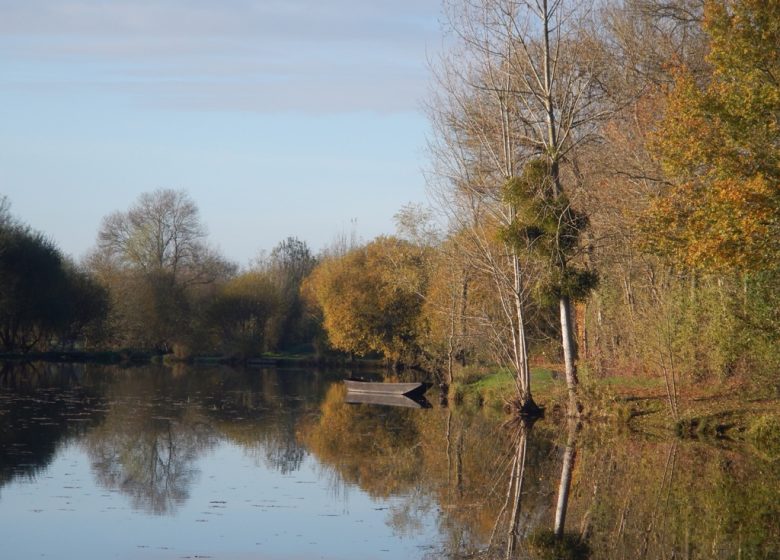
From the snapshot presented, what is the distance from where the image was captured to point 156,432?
23.5 meters

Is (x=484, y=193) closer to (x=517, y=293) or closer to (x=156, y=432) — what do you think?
(x=517, y=293)

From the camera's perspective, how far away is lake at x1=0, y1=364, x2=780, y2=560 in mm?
11688

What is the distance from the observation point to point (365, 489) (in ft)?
53.4

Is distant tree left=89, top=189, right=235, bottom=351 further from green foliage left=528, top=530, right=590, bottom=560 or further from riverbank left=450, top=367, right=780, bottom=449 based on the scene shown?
green foliage left=528, top=530, right=590, bottom=560

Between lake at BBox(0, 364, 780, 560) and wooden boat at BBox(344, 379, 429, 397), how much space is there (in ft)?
32.0

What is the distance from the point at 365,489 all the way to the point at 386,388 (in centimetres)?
2322

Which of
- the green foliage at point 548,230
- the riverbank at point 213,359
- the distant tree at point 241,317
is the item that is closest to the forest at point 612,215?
the green foliage at point 548,230

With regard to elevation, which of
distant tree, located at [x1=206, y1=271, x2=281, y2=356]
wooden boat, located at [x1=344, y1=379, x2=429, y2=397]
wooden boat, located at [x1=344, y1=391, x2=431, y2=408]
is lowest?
wooden boat, located at [x1=344, y1=391, x2=431, y2=408]

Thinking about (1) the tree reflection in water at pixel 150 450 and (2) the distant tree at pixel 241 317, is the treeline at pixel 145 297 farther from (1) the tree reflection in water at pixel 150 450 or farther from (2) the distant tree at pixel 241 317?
(1) the tree reflection in water at pixel 150 450

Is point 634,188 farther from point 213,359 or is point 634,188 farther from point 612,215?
point 213,359

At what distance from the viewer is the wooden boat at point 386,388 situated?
38719 mm

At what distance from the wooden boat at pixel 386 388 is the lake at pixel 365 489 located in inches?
384

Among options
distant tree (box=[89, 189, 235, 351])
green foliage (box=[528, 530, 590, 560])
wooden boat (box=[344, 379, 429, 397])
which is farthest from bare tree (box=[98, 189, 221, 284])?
green foliage (box=[528, 530, 590, 560])

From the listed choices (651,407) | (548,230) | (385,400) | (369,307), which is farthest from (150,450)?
(369,307)
